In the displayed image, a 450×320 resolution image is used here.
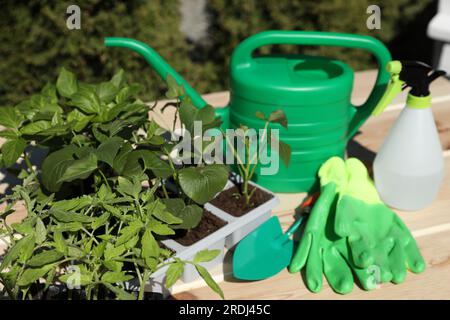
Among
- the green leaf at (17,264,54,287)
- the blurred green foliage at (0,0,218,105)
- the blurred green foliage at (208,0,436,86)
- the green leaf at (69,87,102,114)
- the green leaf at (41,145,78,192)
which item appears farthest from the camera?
the blurred green foliage at (208,0,436,86)

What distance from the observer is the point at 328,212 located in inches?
31.9

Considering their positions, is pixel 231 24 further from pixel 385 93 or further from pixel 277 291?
pixel 277 291

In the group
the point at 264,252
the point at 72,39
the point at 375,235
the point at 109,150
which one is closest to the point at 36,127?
the point at 109,150

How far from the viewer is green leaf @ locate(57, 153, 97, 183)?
641mm

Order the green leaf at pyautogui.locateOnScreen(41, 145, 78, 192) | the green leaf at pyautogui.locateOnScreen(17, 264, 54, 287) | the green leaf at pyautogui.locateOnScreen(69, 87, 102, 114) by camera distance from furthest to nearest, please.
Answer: the green leaf at pyautogui.locateOnScreen(69, 87, 102, 114) < the green leaf at pyautogui.locateOnScreen(41, 145, 78, 192) < the green leaf at pyautogui.locateOnScreen(17, 264, 54, 287)

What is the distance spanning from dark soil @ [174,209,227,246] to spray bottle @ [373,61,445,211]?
0.29 metres

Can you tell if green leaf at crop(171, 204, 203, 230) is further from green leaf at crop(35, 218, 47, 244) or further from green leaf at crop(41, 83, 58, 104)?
green leaf at crop(41, 83, 58, 104)

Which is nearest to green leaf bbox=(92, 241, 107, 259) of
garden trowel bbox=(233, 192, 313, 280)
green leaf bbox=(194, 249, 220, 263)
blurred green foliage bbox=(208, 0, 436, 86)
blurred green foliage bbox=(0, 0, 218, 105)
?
green leaf bbox=(194, 249, 220, 263)

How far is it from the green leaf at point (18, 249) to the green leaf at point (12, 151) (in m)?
0.15

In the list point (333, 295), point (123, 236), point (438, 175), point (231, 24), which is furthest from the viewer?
point (231, 24)

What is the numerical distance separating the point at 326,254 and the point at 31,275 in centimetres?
40

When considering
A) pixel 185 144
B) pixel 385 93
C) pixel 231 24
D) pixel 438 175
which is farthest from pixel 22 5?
pixel 438 175

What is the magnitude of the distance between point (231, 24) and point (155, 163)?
132 centimetres

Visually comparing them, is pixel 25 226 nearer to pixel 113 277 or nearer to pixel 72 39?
pixel 113 277
